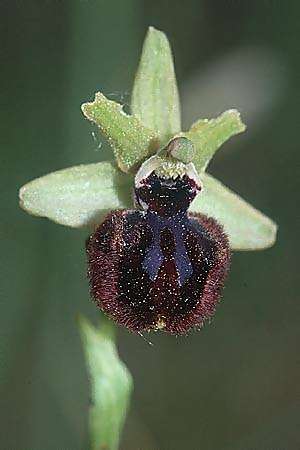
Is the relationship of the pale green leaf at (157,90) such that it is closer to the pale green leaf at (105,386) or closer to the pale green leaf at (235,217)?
the pale green leaf at (235,217)

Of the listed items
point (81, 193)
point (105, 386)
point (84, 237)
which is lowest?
point (84, 237)

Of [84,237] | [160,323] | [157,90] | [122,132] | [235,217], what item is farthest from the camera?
[84,237]

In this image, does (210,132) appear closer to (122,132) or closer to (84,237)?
(122,132)

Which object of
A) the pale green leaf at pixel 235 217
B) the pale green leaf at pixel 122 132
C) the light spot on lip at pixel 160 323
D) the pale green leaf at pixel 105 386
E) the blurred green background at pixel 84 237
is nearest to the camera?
the light spot on lip at pixel 160 323

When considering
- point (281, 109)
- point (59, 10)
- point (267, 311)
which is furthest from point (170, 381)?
point (59, 10)

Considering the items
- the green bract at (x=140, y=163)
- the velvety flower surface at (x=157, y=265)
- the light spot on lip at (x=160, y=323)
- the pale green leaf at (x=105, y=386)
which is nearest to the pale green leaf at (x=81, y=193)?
the green bract at (x=140, y=163)

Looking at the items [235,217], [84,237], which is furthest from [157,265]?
[84,237]

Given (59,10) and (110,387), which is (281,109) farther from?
(110,387)

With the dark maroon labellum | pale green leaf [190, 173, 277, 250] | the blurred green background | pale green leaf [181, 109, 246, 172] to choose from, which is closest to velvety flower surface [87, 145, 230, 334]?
the dark maroon labellum
